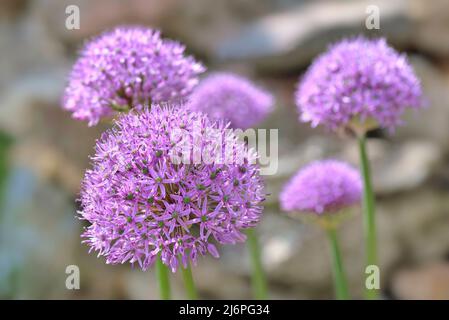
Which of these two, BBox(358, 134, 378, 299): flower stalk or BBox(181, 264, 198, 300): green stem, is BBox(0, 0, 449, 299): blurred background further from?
BBox(181, 264, 198, 300): green stem

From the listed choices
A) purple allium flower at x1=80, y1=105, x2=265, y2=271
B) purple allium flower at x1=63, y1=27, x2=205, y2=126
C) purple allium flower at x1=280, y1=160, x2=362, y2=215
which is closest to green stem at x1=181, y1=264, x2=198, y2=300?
purple allium flower at x1=80, y1=105, x2=265, y2=271

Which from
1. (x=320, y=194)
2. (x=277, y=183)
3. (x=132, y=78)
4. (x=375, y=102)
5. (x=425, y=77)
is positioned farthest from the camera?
(x=425, y=77)

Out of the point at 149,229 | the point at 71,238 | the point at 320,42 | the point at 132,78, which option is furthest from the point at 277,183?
the point at 149,229

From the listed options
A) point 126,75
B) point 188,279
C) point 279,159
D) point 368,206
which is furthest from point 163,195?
point 279,159

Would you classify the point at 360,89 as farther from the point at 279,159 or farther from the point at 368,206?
the point at 279,159

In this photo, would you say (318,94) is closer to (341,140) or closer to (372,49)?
(372,49)

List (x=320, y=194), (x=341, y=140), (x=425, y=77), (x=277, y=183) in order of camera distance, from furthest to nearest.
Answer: (x=425, y=77) < (x=341, y=140) < (x=277, y=183) < (x=320, y=194)
